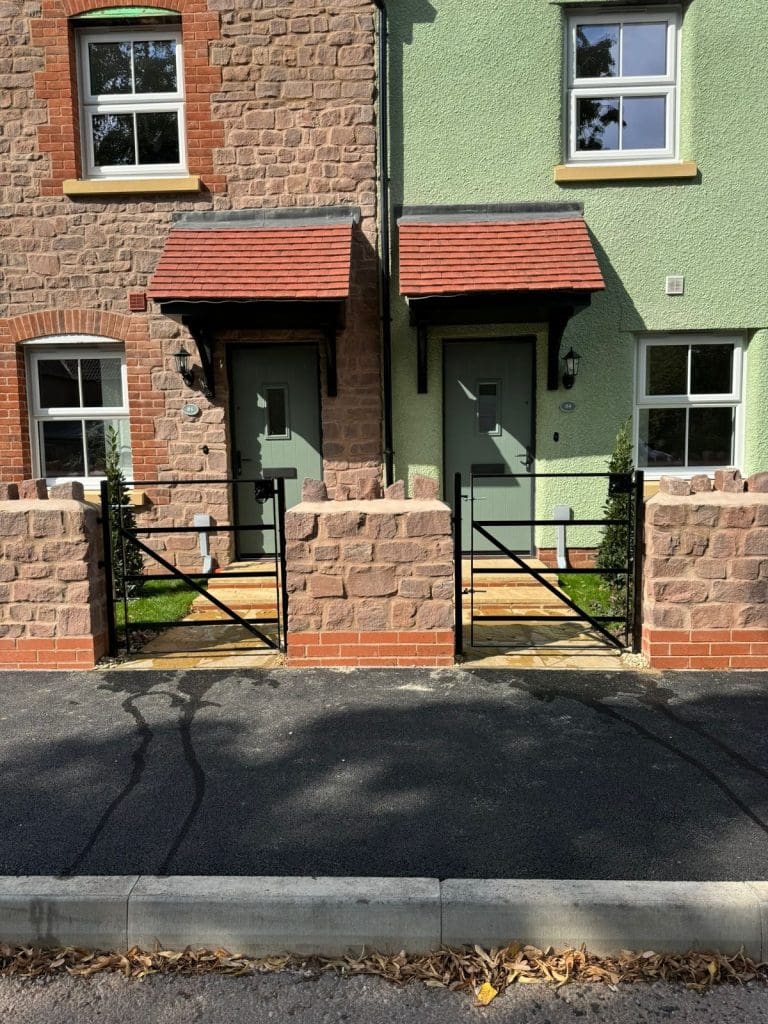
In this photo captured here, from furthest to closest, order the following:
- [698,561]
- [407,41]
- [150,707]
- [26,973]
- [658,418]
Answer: [658,418] < [407,41] < [698,561] < [150,707] < [26,973]

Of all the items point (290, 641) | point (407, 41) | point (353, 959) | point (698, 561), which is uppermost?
point (407, 41)

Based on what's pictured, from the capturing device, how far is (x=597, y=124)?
7852 millimetres

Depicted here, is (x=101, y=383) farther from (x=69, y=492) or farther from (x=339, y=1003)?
(x=339, y=1003)

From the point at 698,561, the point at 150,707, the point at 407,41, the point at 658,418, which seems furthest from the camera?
the point at 658,418

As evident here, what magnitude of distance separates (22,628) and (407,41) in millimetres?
6588

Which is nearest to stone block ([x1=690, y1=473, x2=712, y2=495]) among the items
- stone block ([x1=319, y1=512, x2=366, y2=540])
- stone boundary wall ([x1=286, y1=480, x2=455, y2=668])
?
stone boundary wall ([x1=286, y1=480, x2=455, y2=668])

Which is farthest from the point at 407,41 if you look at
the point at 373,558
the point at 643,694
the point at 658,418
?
the point at 643,694

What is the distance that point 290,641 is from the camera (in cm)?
512

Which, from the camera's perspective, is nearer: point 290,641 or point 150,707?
point 150,707

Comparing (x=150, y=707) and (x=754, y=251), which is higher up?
(x=754, y=251)

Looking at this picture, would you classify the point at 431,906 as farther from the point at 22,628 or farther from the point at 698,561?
the point at 22,628

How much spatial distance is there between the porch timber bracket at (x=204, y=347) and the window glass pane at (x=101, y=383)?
3.20ft

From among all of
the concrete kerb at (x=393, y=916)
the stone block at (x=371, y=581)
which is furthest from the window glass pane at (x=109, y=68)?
the concrete kerb at (x=393, y=916)

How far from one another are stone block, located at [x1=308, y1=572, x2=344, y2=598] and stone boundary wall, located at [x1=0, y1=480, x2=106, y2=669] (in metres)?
1.53
